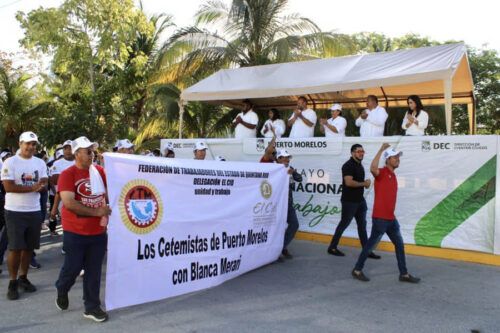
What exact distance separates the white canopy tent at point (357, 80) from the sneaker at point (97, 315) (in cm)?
651

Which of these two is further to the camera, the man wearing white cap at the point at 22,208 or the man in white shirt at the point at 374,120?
the man in white shirt at the point at 374,120

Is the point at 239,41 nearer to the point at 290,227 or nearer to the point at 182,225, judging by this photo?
the point at 290,227

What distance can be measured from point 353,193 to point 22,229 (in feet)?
15.5

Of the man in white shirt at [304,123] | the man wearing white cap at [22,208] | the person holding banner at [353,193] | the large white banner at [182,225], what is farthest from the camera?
the man in white shirt at [304,123]

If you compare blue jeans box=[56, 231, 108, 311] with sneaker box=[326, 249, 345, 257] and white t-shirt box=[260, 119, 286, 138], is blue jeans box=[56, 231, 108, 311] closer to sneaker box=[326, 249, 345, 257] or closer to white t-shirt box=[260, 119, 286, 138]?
sneaker box=[326, 249, 345, 257]

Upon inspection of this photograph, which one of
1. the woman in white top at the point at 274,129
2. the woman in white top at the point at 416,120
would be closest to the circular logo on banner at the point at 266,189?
the woman in white top at the point at 416,120

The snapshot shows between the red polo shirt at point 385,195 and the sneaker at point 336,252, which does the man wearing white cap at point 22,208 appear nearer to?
the red polo shirt at point 385,195

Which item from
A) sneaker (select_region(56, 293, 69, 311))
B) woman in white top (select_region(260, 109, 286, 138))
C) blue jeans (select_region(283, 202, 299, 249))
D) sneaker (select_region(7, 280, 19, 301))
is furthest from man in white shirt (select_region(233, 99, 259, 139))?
sneaker (select_region(56, 293, 69, 311))

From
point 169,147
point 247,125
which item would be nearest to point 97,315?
point 169,147

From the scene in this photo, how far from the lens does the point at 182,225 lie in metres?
5.37

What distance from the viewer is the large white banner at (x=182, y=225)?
4660mm

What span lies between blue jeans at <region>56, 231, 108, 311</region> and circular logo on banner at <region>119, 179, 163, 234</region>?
0.33 m

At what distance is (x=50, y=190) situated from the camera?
1067 centimetres

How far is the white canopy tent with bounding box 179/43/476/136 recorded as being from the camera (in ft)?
28.9
